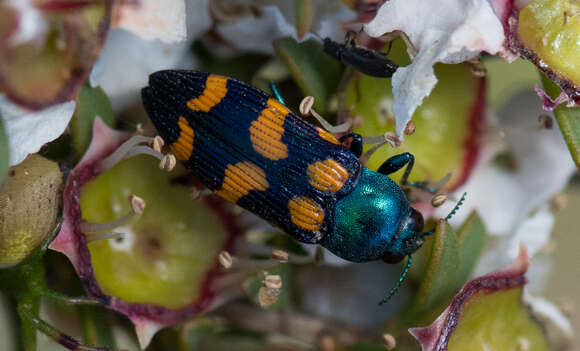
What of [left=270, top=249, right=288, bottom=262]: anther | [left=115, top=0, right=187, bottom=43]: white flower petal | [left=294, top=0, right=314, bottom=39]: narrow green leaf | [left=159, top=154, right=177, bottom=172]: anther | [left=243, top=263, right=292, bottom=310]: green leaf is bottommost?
[left=243, top=263, right=292, bottom=310]: green leaf

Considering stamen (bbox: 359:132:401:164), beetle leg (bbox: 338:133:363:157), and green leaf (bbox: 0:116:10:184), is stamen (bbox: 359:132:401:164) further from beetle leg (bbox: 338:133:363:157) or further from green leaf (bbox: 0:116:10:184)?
green leaf (bbox: 0:116:10:184)

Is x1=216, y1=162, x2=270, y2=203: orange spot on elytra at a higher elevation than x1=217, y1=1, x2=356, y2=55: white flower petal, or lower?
lower

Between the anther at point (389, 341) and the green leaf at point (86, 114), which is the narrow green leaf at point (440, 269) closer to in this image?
the anther at point (389, 341)

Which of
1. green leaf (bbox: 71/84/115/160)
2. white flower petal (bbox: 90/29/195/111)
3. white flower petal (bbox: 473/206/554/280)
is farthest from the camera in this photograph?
white flower petal (bbox: 473/206/554/280)

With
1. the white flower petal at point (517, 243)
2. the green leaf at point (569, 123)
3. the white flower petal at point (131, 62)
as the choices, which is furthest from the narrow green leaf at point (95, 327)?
the green leaf at point (569, 123)

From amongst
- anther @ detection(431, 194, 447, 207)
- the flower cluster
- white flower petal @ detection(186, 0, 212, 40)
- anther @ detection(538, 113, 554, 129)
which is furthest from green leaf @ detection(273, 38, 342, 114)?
anther @ detection(538, 113, 554, 129)

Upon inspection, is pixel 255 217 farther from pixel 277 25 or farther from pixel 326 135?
pixel 277 25

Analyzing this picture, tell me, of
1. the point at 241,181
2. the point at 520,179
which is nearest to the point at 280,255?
the point at 241,181
